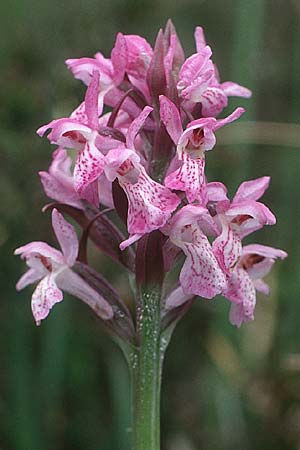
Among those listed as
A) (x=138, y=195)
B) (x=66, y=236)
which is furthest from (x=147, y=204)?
(x=66, y=236)

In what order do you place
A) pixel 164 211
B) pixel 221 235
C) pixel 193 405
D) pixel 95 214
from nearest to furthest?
pixel 164 211, pixel 221 235, pixel 95 214, pixel 193 405

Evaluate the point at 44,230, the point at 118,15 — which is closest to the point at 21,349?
the point at 44,230

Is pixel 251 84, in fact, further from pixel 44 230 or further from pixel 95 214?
pixel 95 214

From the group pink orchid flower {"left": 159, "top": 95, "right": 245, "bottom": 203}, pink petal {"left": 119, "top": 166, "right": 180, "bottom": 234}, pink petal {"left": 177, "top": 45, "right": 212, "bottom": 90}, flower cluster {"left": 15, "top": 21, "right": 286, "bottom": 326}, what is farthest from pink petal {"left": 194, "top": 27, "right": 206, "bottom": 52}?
pink petal {"left": 119, "top": 166, "right": 180, "bottom": 234}

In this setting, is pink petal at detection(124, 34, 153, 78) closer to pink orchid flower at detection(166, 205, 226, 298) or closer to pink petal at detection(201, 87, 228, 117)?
pink petal at detection(201, 87, 228, 117)

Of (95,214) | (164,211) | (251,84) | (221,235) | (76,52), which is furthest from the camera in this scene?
(76,52)

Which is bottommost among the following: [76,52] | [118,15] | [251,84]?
[251,84]
